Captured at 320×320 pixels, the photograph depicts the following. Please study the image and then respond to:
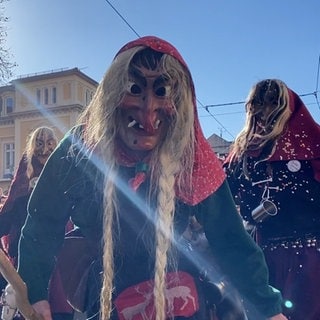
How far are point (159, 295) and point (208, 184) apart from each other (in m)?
0.39

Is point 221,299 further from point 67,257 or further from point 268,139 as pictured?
point 268,139

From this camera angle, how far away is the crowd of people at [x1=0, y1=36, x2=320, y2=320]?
1.61m

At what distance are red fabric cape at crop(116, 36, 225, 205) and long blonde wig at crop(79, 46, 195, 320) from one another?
21 mm

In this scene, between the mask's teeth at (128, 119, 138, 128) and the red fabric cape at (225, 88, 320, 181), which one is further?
the red fabric cape at (225, 88, 320, 181)

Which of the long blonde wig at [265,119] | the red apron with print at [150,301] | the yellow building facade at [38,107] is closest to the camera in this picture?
the red apron with print at [150,301]

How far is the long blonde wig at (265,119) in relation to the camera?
8.89 ft

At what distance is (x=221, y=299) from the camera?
1764 millimetres

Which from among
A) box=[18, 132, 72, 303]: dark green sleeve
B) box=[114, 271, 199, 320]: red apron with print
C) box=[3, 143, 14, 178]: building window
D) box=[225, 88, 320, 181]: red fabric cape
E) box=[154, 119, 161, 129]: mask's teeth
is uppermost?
box=[3, 143, 14, 178]: building window

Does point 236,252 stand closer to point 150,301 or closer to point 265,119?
point 150,301

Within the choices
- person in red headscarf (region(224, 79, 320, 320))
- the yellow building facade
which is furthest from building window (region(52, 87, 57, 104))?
person in red headscarf (region(224, 79, 320, 320))

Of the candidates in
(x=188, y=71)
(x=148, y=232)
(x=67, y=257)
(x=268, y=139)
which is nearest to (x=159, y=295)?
(x=148, y=232)

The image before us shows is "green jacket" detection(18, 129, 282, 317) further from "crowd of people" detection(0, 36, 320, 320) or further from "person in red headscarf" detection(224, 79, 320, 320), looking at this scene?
"person in red headscarf" detection(224, 79, 320, 320)

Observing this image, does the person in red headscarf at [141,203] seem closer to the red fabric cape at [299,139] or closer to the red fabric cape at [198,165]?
the red fabric cape at [198,165]

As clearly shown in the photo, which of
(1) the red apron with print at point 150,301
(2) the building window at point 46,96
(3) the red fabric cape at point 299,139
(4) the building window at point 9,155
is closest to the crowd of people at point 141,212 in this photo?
(1) the red apron with print at point 150,301
